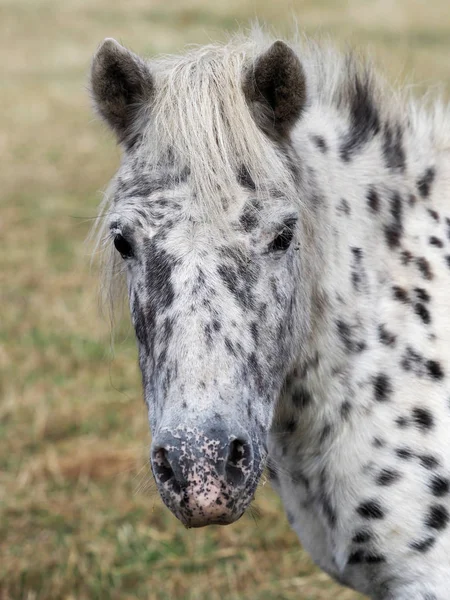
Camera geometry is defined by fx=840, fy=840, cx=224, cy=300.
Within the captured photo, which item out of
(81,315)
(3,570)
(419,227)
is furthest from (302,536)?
(81,315)

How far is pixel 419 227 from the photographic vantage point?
3006 millimetres

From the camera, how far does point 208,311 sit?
Answer: 7.98ft

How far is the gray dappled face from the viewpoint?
2316 mm

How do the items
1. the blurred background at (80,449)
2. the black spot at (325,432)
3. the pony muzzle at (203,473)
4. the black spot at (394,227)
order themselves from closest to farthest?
the pony muzzle at (203,473) < the black spot at (325,432) < the black spot at (394,227) < the blurred background at (80,449)

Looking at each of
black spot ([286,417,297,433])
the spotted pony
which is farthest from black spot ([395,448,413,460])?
black spot ([286,417,297,433])

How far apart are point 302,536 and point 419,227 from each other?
1.22 meters

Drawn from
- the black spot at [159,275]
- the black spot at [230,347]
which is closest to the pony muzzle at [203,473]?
the black spot at [230,347]

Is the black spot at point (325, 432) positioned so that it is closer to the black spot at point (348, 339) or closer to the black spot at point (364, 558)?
the black spot at point (348, 339)

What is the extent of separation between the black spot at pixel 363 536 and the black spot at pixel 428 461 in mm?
289

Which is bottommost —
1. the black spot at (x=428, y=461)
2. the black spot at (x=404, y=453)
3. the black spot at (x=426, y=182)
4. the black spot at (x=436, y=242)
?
the black spot at (x=428, y=461)

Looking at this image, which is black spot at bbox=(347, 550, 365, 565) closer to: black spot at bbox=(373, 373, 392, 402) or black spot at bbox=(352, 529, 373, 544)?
black spot at bbox=(352, 529, 373, 544)

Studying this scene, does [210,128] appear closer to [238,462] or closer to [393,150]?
[393,150]

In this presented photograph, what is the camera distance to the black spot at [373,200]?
9.84 feet

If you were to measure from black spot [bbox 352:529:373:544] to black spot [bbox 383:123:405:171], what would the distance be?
1.29m
